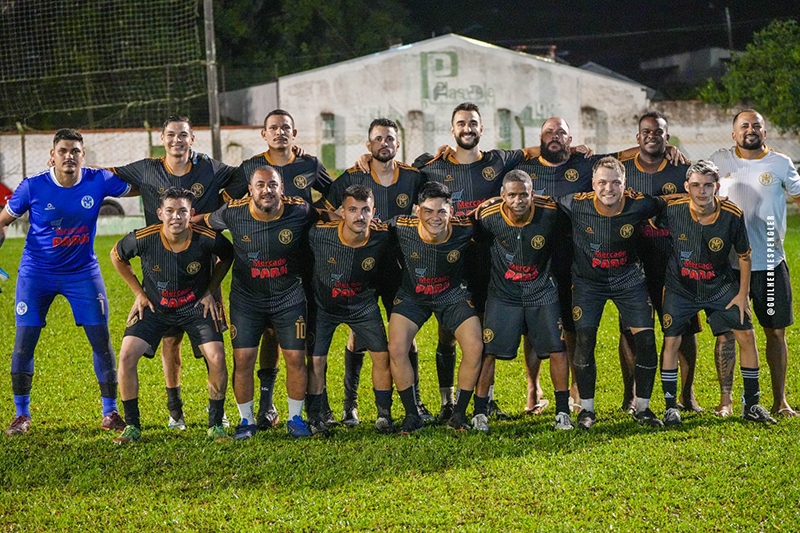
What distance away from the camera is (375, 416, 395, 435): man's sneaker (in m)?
6.25

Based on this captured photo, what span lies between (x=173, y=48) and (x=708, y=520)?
27072mm

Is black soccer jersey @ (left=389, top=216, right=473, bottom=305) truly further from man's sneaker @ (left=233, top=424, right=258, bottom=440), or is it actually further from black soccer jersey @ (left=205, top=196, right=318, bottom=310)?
man's sneaker @ (left=233, top=424, right=258, bottom=440)

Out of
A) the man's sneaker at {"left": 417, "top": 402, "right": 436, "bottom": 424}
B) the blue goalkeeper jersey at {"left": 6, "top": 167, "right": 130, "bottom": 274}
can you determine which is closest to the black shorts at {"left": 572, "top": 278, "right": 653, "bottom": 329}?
the man's sneaker at {"left": 417, "top": 402, "right": 436, "bottom": 424}

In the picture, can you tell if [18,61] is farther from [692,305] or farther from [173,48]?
[692,305]

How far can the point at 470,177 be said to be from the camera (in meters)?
6.78

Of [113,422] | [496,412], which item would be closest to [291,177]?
[113,422]

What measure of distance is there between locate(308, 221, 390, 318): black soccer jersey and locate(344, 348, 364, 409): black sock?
57cm

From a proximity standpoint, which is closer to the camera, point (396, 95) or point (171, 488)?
point (171, 488)

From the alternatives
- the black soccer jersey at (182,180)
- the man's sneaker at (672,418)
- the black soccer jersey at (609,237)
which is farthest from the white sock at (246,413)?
the man's sneaker at (672,418)

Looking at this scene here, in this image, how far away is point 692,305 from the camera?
20.4 ft

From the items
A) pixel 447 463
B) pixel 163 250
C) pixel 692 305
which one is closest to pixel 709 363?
pixel 692 305

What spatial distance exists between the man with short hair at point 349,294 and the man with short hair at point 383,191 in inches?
10.2

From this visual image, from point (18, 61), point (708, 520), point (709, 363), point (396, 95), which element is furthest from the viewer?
point (396, 95)

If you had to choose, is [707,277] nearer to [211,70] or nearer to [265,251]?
[265,251]
